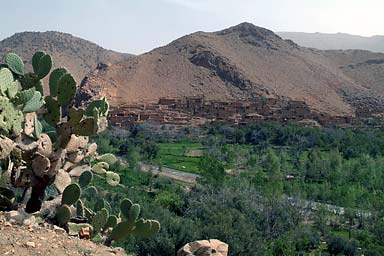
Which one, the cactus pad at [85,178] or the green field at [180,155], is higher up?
the cactus pad at [85,178]

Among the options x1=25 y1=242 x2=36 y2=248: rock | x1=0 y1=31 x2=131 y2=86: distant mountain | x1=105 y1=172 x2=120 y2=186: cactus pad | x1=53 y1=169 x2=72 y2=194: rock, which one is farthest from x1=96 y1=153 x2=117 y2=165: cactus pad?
x1=0 y1=31 x2=131 y2=86: distant mountain

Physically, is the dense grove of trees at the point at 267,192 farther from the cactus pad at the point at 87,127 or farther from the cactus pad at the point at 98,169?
the cactus pad at the point at 87,127

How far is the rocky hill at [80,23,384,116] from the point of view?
72.8m

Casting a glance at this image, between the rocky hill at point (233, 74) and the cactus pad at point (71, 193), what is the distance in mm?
59902

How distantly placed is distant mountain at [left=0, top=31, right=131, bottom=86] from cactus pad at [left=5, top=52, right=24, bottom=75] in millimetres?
75970

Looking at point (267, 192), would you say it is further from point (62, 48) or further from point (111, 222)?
point (62, 48)

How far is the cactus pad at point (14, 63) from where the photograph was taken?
704cm

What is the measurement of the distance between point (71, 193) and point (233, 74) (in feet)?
236

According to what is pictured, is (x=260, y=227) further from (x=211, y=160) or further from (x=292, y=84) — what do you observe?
(x=292, y=84)

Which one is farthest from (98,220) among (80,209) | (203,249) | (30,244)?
(203,249)

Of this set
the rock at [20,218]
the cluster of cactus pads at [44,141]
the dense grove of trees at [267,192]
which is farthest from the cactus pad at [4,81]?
the dense grove of trees at [267,192]

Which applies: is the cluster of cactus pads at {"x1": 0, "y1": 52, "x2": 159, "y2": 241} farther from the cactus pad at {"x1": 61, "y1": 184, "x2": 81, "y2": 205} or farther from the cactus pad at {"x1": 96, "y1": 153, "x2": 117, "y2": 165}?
the cactus pad at {"x1": 96, "y1": 153, "x2": 117, "y2": 165}

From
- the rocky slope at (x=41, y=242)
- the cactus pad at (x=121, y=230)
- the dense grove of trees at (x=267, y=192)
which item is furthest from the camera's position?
the dense grove of trees at (x=267, y=192)

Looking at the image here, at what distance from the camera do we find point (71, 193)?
263 inches
